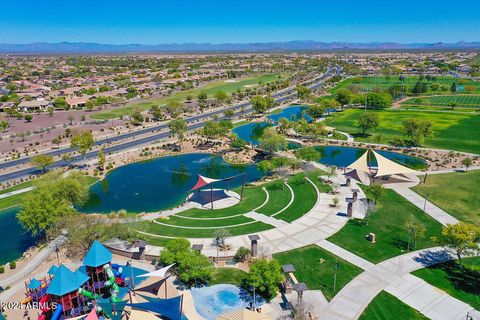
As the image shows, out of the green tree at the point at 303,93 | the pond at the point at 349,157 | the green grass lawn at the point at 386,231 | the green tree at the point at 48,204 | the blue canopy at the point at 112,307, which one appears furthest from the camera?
the green tree at the point at 303,93

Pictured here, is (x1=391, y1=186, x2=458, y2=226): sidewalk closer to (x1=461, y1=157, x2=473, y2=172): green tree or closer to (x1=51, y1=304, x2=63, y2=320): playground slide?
(x1=461, y1=157, x2=473, y2=172): green tree

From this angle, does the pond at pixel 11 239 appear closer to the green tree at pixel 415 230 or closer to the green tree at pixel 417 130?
the green tree at pixel 415 230

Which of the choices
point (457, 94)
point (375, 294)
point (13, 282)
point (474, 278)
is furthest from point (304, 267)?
point (457, 94)

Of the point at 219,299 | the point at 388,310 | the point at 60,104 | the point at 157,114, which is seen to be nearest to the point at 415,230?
the point at 388,310

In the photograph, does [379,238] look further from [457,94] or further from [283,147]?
[457,94]

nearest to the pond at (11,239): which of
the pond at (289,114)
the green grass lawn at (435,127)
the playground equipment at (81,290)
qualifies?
the playground equipment at (81,290)
